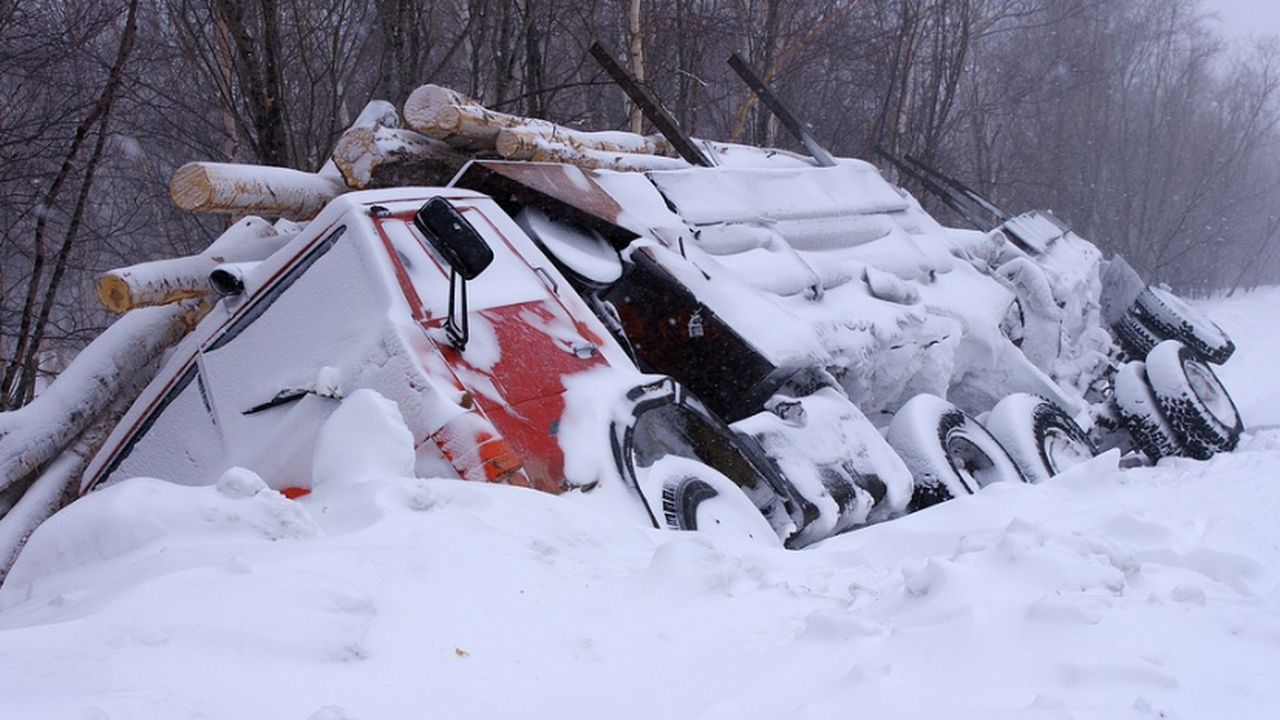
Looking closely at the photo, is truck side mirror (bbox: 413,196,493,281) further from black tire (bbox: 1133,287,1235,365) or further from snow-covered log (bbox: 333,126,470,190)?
black tire (bbox: 1133,287,1235,365)

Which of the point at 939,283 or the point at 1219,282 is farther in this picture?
the point at 1219,282

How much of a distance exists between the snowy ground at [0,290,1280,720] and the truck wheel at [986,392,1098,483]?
7.05ft

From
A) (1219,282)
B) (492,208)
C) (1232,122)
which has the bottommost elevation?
(1219,282)

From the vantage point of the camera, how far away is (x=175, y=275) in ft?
15.3

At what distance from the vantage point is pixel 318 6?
8531 mm

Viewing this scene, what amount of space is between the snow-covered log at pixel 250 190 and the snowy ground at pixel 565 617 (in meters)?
2.44

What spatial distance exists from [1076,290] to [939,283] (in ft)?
7.00

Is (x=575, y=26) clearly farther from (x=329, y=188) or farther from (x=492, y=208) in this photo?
(x=492, y=208)

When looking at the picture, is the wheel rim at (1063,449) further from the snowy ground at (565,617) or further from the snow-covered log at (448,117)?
the snow-covered log at (448,117)

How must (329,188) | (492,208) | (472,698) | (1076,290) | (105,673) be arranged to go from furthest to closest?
(1076,290)
(329,188)
(492,208)
(472,698)
(105,673)

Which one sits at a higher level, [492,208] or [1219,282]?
[492,208]

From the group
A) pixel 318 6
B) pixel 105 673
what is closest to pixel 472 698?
pixel 105 673

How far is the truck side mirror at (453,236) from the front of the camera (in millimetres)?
2842

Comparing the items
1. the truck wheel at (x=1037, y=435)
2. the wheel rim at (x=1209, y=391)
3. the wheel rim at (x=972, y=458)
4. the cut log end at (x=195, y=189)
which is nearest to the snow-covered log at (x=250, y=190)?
the cut log end at (x=195, y=189)
